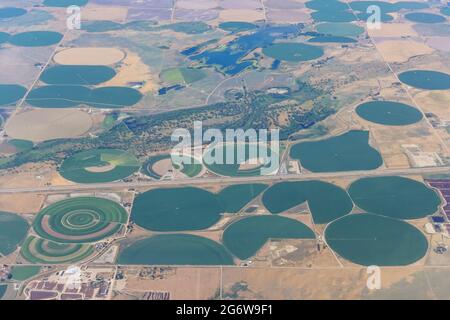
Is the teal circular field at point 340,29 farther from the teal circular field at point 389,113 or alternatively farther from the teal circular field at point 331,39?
the teal circular field at point 389,113

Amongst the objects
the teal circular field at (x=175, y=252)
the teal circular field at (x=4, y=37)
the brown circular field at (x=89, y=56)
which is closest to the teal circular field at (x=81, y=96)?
the brown circular field at (x=89, y=56)

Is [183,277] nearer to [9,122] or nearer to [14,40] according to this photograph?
[9,122]

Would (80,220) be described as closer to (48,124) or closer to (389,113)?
(48,124)

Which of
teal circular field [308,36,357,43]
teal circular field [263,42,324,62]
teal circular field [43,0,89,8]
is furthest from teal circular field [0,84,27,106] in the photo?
teal circular field [308,36,357,43]

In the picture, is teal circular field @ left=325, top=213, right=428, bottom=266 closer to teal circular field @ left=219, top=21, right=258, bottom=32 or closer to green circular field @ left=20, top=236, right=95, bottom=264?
green circular field @ left=20, top=236, right=95, bottom=264

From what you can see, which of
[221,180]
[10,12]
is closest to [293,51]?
[221,180]

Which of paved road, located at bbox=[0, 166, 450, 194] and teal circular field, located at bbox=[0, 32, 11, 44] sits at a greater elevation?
teal circular field, located at bbox=[0, 32, 11, 44]
